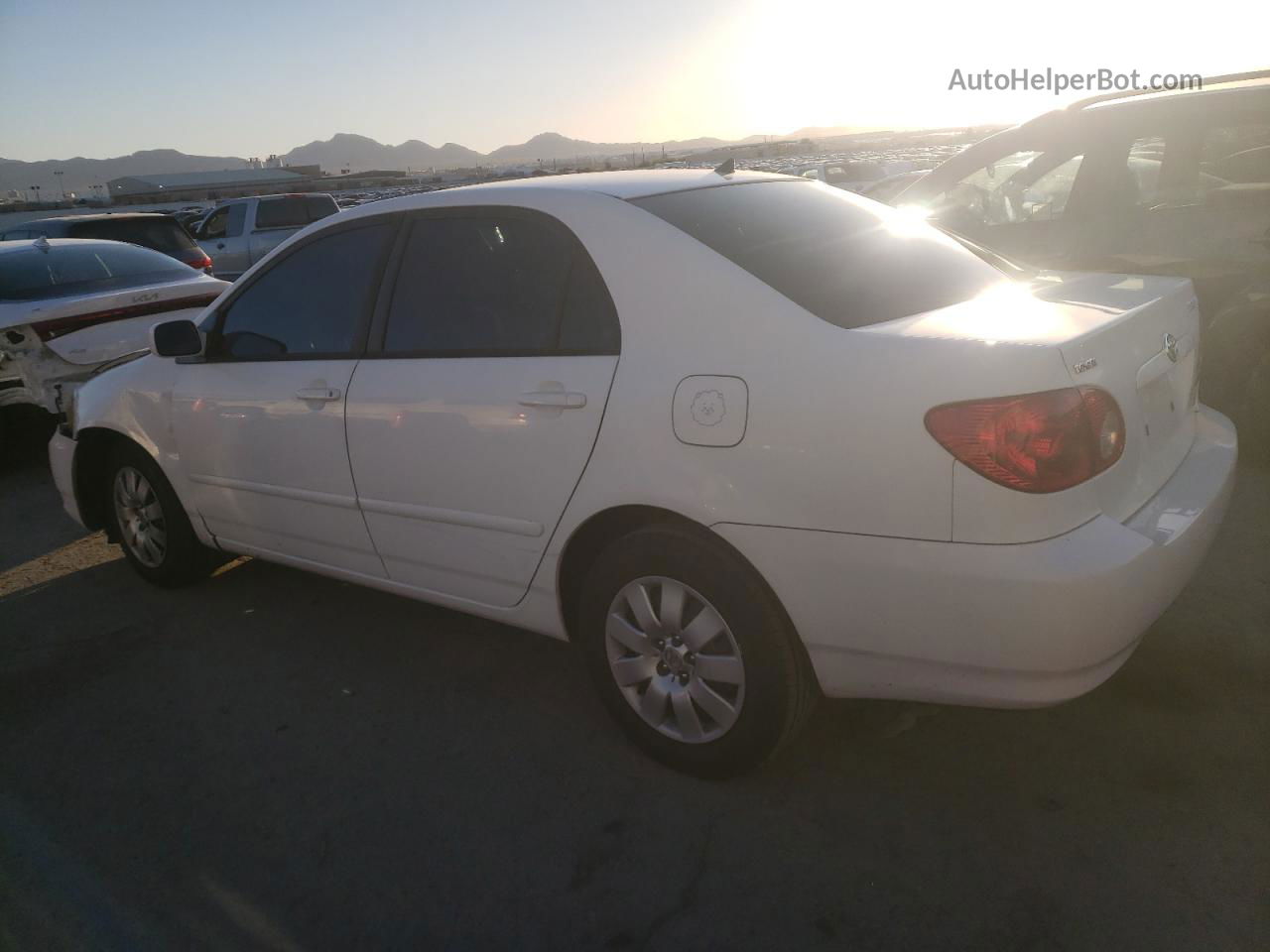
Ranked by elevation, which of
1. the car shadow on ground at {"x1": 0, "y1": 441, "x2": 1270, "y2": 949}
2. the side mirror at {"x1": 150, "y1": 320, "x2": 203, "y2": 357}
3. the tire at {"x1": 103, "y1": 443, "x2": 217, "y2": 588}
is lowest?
the car shadow on ground at {"x1": 0, "y1": 441, "x2": 1270, "y2": 949}

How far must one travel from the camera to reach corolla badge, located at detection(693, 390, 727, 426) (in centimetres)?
254

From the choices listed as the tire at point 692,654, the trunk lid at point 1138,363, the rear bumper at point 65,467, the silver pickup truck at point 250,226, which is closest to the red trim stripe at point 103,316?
the rear bumper at point 65,467

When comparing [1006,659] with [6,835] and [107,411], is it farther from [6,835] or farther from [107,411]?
[107,411]

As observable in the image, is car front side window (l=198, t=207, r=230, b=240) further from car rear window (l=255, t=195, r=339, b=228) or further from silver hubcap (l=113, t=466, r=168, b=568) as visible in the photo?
silver hubcap (l=113, t=466, r=168, b=568)

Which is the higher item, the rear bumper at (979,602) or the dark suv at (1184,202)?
the dark suv at (1184,202)

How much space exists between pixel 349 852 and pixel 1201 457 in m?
2.73

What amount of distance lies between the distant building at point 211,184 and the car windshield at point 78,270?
74.8 m

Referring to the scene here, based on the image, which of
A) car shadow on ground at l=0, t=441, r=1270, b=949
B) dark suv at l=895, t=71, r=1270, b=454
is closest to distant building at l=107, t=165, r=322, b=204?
dark suv at l=895, t=71, r=1270, b=454

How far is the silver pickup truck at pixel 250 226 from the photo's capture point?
58.2 ft

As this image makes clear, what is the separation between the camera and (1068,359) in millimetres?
2264

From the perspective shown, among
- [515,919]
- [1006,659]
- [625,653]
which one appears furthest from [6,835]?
[1006,659]

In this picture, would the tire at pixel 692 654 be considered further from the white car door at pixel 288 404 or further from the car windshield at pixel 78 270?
the car windshield at pixel 78 270

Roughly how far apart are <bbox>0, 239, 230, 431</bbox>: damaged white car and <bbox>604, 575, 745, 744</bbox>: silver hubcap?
497 centimetres

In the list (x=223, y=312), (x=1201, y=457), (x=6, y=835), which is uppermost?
(x=223, y=312)
